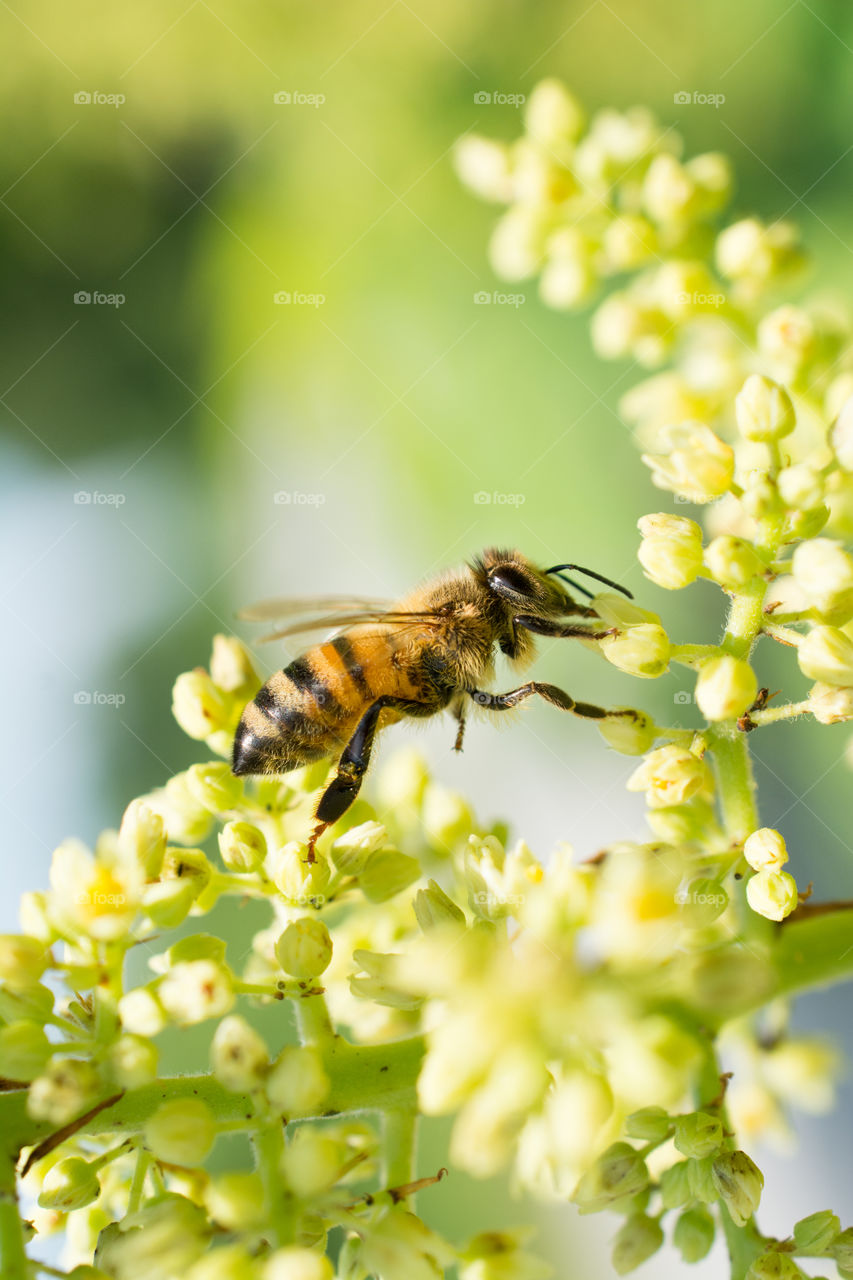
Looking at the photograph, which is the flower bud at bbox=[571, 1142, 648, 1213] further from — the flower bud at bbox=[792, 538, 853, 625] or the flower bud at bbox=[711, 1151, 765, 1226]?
the flower bud at bbox=[792, 538, 853, 625]

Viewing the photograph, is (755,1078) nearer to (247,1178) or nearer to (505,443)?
(247,1178)

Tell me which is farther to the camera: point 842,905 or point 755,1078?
point 755,1078

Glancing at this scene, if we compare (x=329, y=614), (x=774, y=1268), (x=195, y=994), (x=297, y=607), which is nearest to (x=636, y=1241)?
(x=774, y=1268)

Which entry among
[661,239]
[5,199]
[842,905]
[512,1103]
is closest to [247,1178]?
[512,1103]

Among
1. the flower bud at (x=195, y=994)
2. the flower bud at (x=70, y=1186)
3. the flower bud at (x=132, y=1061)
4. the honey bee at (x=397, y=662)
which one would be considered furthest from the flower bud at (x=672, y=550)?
the flower bud at (x=70, y=1186)

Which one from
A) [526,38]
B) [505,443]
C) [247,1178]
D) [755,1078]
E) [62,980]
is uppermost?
[526,38]

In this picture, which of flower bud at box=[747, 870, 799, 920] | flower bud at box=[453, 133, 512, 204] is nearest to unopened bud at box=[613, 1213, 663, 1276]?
flower bud at box=[747, 870, 799, 920]
